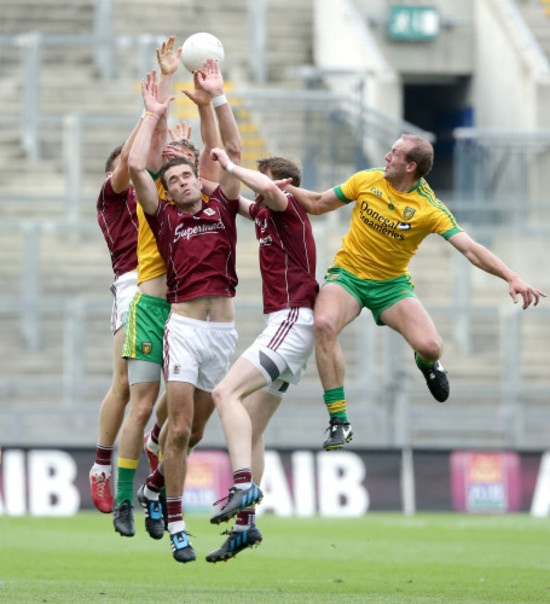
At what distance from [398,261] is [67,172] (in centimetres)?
1098

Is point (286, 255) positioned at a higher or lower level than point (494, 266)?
higher

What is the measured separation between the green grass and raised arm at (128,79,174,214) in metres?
2.85

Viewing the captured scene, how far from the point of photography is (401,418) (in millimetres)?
20078

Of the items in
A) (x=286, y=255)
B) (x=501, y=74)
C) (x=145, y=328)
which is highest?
(x=501, y=74)

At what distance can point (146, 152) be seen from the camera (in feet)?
36.7

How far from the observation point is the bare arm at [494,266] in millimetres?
10758

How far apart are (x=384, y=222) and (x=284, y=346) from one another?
125cm

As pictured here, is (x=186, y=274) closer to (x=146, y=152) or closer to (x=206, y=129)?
(x=146, y=152)

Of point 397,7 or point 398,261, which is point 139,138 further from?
point 397,7

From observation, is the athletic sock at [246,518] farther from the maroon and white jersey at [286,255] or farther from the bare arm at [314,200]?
the bare arm at [314,200]

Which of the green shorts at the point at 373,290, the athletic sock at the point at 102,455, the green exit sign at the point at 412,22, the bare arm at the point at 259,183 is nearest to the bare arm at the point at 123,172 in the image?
the bare arm at the point at 259,183

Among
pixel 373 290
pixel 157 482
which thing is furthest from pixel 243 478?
pixel 373 290

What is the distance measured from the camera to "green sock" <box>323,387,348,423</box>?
1136cm

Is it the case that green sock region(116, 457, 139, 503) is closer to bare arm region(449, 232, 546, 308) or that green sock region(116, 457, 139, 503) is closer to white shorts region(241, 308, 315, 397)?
white shorts region(241, 308, 315, 397)
